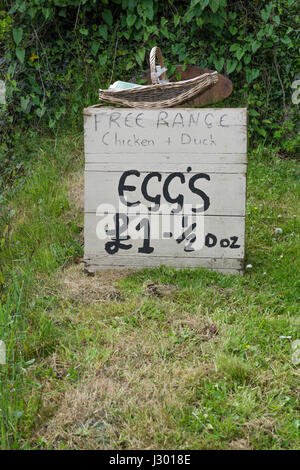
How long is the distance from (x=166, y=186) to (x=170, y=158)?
16 centimetres

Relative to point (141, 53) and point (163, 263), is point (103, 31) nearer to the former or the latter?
point (141, 53)

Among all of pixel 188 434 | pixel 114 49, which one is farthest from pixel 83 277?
pixel 114 49

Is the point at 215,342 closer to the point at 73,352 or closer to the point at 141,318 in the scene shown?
→ the point at 141,318

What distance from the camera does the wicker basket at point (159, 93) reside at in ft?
9.32

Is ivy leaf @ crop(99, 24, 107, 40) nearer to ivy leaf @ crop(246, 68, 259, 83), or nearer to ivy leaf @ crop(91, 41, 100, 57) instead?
ivy leaf @ crop(91, 41, 100, 57)

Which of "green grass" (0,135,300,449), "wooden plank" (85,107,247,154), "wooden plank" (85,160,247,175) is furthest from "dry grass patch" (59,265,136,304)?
"wooden plank" (85,107,247,154)

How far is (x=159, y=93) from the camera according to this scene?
3.00 m

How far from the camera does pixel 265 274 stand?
288 centimetres

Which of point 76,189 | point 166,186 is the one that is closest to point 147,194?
point 166,186

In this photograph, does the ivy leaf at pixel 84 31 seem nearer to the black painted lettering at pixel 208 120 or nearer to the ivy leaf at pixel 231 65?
the ivy leaf at pixel 231 65

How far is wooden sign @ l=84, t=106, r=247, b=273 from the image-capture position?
282cm

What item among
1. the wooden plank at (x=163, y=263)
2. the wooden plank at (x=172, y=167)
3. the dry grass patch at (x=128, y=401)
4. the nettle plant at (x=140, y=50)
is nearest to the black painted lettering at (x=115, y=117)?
the wooden plank at (x=172, y=167)

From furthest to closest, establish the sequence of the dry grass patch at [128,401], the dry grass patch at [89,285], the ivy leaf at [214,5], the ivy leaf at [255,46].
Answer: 1. the ivy leaf at [255,46]
2. the ivy leaf at [214,5]
3. the dry grass patch at [89,285]
4. the dry grass patch at [128,401]

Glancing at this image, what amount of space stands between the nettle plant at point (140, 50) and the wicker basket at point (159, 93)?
5.82 ft
